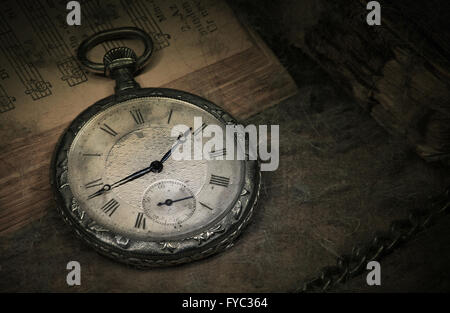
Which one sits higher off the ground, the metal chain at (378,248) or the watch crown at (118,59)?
the watch crown at (118,59)

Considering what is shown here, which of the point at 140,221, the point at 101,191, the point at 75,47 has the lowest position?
the point at 140,221

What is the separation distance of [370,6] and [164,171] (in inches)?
42.6

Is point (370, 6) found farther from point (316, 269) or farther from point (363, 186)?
point (316, 269)

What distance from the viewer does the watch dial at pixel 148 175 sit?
5.96 ft

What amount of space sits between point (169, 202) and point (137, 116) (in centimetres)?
39

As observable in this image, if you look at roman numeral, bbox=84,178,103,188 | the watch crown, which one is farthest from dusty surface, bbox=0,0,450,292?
the watch crown

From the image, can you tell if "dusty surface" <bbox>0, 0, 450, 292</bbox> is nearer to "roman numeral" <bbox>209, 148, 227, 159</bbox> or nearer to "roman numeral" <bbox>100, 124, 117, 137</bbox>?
"roman numeral" <bbox>209, 148, 227, 159</bbox>

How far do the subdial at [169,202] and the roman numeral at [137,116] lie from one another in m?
0.27

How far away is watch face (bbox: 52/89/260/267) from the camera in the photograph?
5.86ft

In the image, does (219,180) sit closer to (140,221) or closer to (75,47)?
(140,221)

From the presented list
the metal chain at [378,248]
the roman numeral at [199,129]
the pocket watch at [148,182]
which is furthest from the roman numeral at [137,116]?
the metal chain at [378,248]

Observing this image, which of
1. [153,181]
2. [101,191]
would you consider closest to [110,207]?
[101,191]

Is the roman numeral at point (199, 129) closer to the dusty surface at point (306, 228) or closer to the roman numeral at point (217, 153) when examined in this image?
the roman numeral at point (217, 153)

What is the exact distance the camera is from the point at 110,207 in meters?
1.83
